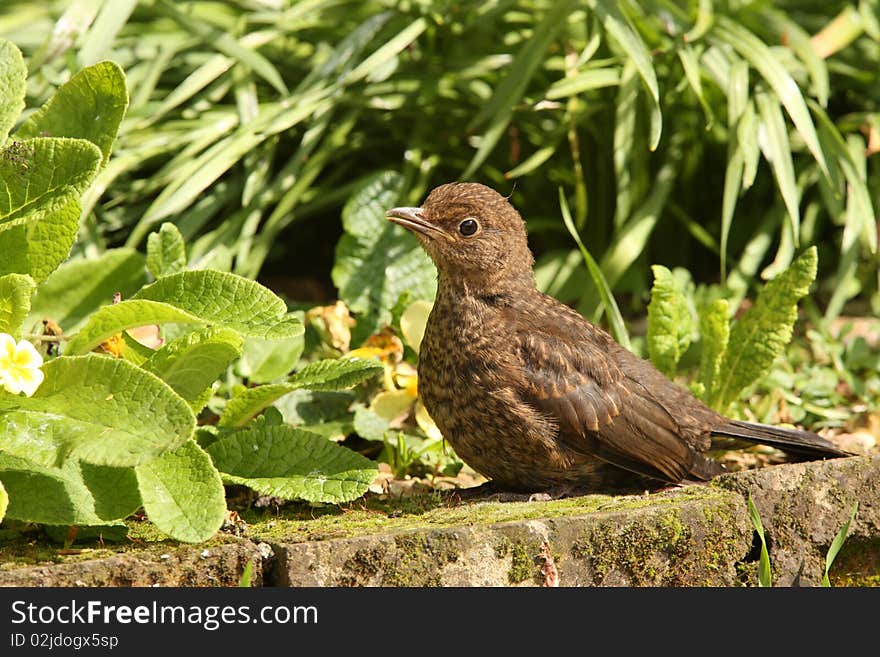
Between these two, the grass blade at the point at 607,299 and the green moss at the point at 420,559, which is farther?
the grass blade at the point at 607,299

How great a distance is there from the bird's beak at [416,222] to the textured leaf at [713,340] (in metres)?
1.03

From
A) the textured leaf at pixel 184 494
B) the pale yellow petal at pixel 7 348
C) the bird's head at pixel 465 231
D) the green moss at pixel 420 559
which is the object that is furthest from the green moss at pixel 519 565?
the pale yellow petal at pixel 7 348

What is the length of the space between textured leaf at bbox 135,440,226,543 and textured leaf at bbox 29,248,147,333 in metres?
1.25

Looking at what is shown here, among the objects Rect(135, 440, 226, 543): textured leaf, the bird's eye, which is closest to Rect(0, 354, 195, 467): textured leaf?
Rect(135, 440, 226, 543): textured leaf

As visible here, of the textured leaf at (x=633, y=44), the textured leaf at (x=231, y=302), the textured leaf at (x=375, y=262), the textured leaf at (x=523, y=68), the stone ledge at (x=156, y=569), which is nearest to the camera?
the stone ledge at (x=156, y=569)

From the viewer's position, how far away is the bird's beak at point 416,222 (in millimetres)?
3646

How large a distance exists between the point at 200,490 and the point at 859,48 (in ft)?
13.5

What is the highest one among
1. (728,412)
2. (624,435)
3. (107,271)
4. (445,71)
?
(445,71)

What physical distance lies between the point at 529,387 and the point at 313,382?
63 centimetres

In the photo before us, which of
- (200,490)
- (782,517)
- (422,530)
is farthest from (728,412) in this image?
(200,490)

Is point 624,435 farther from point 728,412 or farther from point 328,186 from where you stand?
point 328,186

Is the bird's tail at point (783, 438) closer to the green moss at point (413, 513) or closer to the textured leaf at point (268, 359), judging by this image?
the green moss at point (413, 513)

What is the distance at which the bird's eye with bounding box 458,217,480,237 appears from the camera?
12.0 ft

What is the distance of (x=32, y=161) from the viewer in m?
2.96
